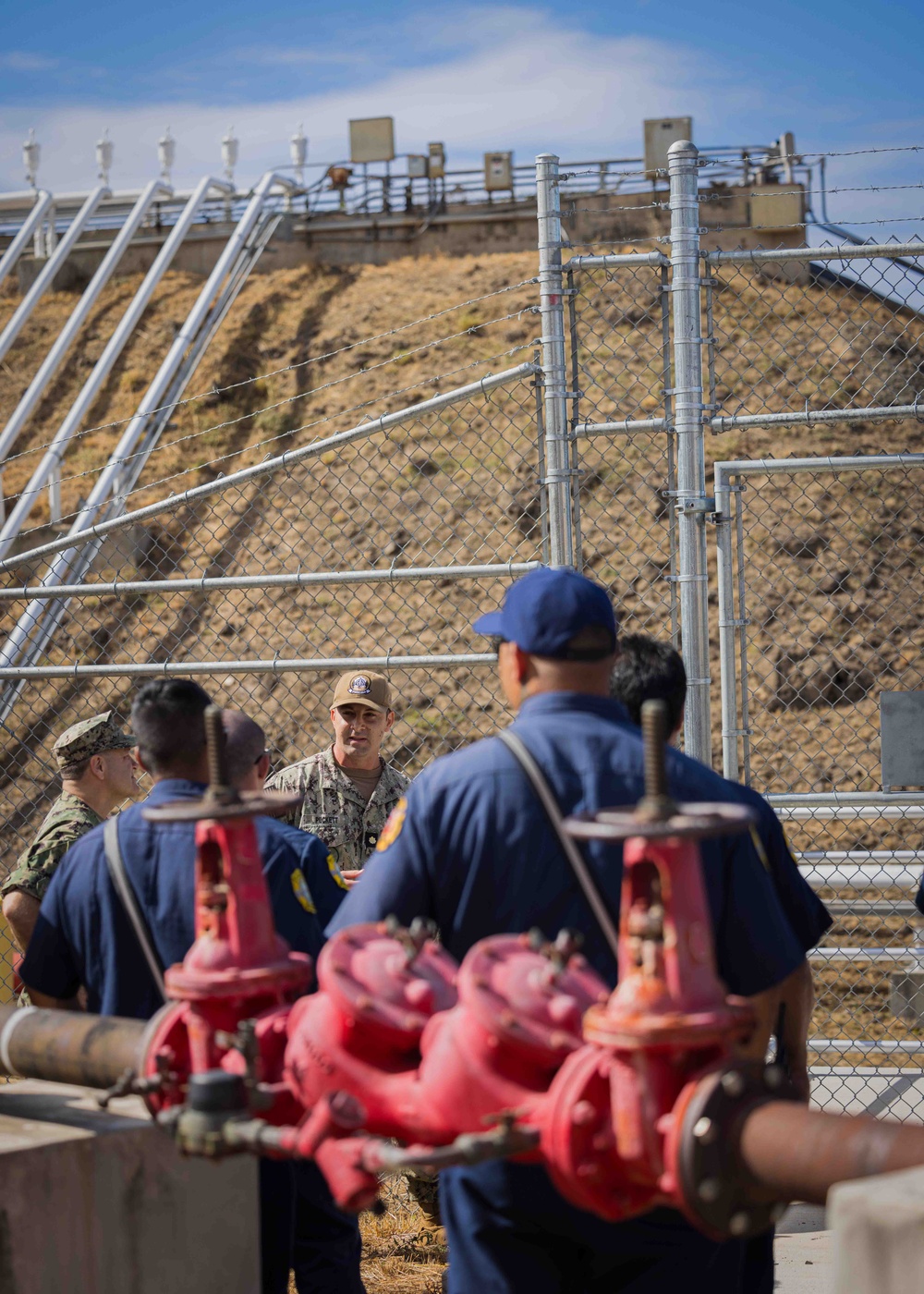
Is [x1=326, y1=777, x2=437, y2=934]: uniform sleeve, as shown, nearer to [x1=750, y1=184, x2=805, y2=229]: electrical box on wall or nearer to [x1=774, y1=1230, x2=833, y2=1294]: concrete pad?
[x1=774, y1=1230, x2=833, y2=1294]: concrete pad

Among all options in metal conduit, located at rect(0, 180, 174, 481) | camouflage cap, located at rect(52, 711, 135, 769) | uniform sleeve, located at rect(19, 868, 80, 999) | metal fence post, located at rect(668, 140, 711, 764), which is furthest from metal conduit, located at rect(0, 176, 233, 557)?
uniform sleeve, located at rect(19, 868, 80, 999)

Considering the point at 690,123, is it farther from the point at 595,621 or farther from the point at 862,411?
the point at 595,621

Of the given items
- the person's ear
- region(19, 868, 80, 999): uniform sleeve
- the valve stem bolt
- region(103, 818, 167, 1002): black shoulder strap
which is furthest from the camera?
region(19, 868, 80, 999): uniform sleeve

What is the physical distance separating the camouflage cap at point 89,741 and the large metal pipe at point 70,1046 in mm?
2058

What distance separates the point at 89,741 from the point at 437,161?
23.9m

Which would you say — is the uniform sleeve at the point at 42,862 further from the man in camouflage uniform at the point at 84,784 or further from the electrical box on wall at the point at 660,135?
the electrical box on wall at the point at 660,135

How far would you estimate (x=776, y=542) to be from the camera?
1769 cm

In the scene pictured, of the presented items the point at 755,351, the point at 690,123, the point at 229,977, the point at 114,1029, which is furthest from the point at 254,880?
the point at 690,123

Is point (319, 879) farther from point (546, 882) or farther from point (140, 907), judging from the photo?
point (546, 882)

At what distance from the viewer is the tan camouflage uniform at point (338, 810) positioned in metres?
5.17

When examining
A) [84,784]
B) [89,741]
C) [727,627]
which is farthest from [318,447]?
[727,627]

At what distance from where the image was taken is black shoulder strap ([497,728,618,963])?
2.29 meters

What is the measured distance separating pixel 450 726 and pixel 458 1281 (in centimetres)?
1348

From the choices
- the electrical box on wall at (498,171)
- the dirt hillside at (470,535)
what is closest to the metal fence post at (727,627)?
the dirt hillside at (470,535)
